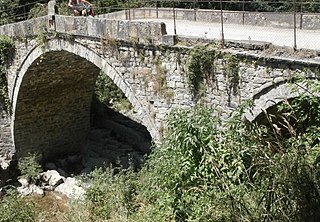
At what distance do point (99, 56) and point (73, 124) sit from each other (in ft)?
23.8

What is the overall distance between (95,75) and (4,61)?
120 inches

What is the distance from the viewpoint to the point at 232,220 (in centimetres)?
532

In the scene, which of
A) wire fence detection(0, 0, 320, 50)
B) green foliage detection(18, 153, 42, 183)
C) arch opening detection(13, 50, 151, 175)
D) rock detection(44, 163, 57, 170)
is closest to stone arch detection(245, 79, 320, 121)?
wire fence detection(0, 0, 320, 50)

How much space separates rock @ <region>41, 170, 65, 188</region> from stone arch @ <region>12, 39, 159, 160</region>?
1.92 meters

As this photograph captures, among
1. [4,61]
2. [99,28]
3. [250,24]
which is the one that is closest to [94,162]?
[4,61]

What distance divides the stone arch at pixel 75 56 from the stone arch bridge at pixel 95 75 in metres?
0.02

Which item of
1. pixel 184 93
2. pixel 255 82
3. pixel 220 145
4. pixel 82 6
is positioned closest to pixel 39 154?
pixel 82 6

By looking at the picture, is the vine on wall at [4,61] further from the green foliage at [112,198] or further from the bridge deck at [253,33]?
the green foliage at [112,198]

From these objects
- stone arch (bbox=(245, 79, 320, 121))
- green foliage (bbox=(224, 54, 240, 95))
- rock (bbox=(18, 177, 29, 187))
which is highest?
green foliage (bbox=(224, 54, 240, 95))

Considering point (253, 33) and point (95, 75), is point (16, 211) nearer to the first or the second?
point (253, 33)

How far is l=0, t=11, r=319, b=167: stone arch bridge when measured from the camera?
8359 millimetres

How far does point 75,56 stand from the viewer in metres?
14.2

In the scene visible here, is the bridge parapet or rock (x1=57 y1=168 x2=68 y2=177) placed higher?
the bridge parapet

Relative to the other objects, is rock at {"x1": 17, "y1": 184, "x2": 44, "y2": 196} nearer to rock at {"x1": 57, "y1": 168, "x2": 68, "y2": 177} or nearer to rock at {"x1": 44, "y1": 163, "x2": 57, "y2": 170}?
rock at {"x1": 57, "y1": 168, "x2": 68, "y2": 177}
